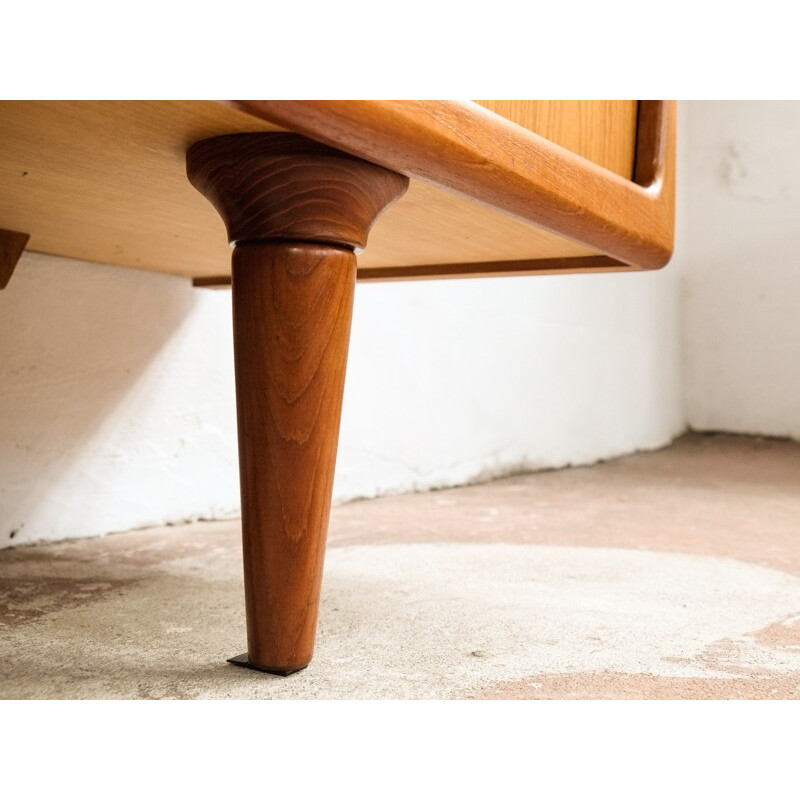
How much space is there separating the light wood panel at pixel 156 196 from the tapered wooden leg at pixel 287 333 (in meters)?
0.03

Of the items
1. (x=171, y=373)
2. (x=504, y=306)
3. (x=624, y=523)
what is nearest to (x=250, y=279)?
(x=171, y=373)

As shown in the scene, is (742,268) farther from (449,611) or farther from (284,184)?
(284,184)

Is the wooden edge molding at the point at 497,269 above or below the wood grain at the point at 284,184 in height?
below

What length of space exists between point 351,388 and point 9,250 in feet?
2.25

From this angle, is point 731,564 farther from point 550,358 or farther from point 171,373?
point 550,358

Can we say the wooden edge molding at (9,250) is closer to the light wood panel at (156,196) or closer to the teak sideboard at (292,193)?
the light wood panel at (156,196)

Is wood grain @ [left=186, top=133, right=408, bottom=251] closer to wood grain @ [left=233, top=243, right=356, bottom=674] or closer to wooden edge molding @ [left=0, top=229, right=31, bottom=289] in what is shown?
wood grain @ [left=233, top=243, right=356, bottom=674]

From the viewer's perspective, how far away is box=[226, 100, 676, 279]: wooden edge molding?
358 millimetres

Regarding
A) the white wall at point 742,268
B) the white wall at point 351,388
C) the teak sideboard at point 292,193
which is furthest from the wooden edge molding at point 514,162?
the white wall at point 742,268

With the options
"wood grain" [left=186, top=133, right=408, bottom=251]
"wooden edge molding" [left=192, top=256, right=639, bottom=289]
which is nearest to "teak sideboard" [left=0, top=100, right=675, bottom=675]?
"wood grain" [left=186, top=133, right=408, bottom=251]

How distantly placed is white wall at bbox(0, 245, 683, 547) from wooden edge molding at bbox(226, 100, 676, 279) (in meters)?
0.61

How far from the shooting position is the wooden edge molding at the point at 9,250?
0.76 meters

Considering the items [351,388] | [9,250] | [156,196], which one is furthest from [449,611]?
[351,388]

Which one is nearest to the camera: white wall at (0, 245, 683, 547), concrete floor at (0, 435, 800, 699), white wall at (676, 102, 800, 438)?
concrete floor at (0, 435, 800, 699)
